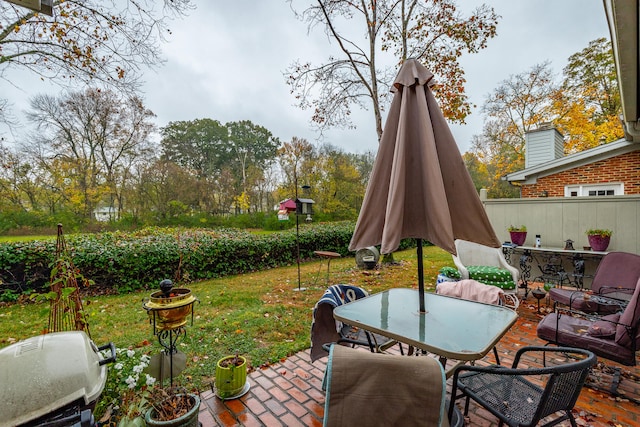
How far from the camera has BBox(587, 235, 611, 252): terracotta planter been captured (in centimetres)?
485

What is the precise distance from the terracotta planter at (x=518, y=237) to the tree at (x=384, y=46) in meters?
3.80

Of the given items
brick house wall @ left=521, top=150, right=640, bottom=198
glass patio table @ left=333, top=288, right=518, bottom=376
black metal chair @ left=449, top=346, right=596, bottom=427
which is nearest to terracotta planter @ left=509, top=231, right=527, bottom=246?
brick house wall @ left=521, top=150, right=640, bottom=198

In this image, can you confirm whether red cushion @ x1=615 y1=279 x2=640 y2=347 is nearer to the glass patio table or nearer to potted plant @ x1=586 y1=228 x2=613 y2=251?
the glass patio table

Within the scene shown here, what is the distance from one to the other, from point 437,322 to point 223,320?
3.02 metres

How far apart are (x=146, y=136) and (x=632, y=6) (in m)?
18.0

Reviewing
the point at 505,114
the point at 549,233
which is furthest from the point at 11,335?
the point at 505,114

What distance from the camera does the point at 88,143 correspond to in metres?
13.6

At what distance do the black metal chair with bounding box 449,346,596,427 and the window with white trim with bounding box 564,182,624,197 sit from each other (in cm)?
769

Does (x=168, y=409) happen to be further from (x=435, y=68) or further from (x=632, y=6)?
(x=435, y=68)

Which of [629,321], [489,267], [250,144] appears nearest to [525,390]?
[629,321]

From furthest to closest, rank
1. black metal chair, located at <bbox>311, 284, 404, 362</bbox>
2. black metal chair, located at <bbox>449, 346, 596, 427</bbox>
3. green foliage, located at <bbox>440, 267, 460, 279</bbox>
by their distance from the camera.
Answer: green foliage, located at <bbox>440, 267, 460, 279</bbox>, black metal chair, located at <bbox>311, 284, 404, 362</bbox>, black metal chair, located at <bbox>449, 346, 596, 427</bbox>

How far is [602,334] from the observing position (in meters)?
2.43

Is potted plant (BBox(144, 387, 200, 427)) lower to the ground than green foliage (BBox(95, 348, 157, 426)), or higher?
lower

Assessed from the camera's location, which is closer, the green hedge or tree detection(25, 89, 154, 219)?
the green hedge
